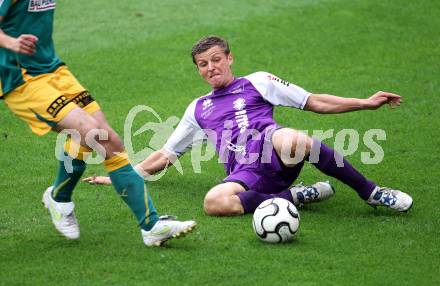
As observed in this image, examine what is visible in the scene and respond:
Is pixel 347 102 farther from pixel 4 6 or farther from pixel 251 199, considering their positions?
pixel 4 6

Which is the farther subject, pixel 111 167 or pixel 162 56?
pixel 162 56

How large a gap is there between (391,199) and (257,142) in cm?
121

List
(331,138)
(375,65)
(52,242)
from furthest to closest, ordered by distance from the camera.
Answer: (375,65), (331,138), (52,242)

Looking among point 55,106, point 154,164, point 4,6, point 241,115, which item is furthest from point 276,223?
point 4,6

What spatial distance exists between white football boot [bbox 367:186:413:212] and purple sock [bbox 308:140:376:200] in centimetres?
5

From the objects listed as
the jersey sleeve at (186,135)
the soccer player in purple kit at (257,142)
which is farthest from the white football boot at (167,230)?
the jersey sleeve at (186,135)

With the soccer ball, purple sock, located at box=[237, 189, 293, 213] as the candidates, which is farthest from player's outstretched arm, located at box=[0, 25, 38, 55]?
purple sock, located at box=[237, 189, 293, 213]

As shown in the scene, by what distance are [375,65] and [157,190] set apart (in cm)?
482

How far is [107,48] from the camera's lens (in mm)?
12383

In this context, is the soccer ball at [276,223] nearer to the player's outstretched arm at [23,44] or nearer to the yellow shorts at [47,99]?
the yellow shorts at [47,99]

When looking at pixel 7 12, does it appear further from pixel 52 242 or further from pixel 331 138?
pixel 331 138

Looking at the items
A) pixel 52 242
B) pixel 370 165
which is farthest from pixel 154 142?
pixel 52 242

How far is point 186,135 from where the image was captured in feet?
26.3

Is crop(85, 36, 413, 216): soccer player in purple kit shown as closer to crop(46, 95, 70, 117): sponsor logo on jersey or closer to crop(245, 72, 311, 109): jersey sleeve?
crop(245, 72, 311, 109): jersey sleeve
